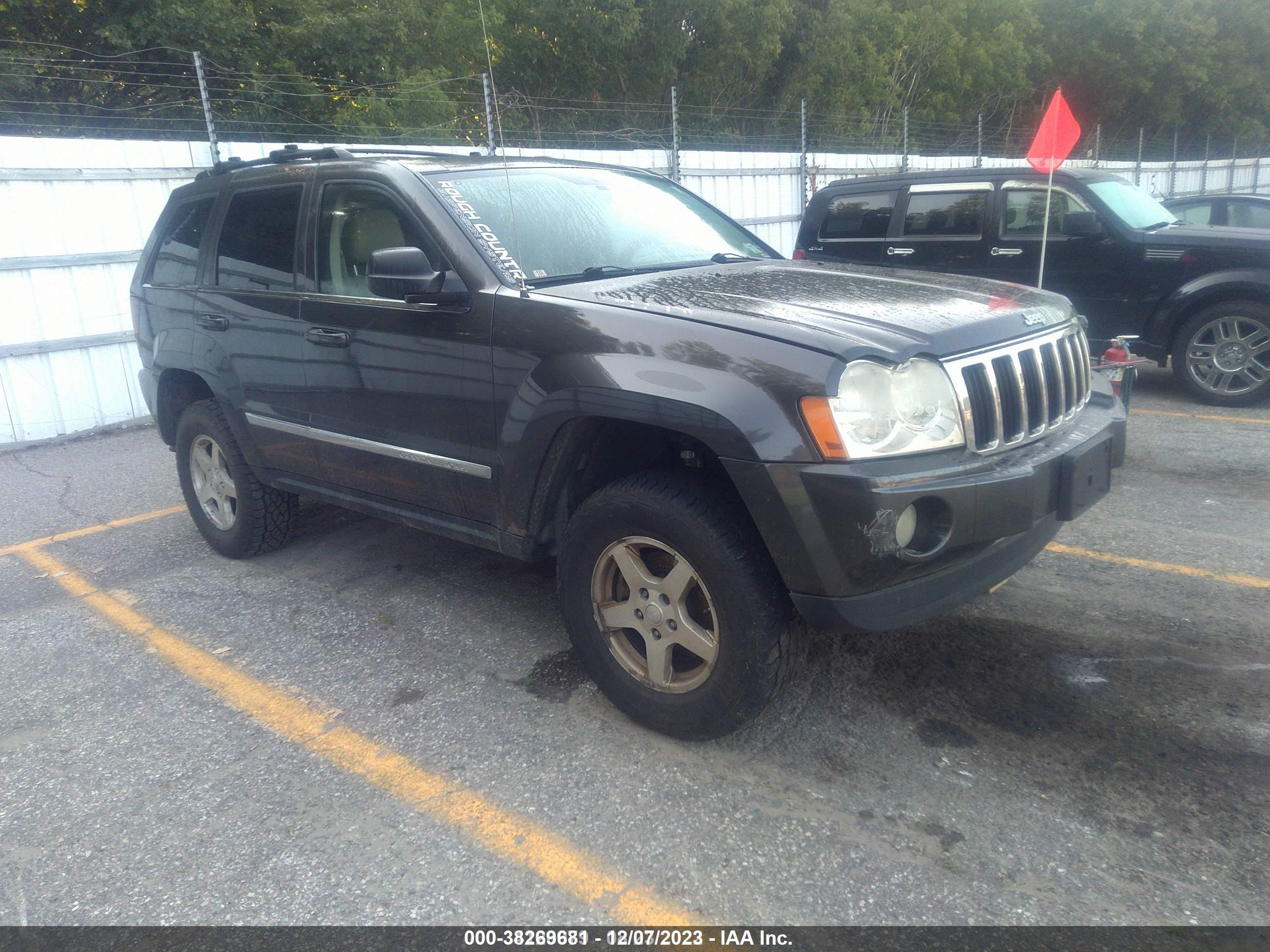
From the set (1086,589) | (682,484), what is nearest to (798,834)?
(682,484)

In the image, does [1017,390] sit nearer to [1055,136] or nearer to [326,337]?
[326,337]

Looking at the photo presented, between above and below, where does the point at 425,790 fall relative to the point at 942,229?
below

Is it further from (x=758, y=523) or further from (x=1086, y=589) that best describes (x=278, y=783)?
(x=1086, y=589)

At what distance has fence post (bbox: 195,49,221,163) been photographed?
27.9ft

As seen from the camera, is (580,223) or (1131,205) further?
(1131,205)

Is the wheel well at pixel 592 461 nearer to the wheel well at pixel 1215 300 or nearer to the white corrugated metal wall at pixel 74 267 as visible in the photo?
the white corrugated metal wall at pixel 74 267

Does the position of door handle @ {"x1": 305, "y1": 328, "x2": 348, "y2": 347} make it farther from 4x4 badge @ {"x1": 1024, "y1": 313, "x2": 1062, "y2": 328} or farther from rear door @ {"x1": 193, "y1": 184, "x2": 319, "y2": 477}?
4x4 badge @ {"x1": 1024, "y1": 313, "x2": 1062, "y2": 328}

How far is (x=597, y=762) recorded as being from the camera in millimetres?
3000

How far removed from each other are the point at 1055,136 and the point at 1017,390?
4114 millimetres

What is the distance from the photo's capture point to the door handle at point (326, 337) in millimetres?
3847

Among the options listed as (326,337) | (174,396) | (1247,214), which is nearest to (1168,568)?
(326,337)

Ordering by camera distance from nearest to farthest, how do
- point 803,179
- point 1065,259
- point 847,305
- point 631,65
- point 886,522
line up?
point 886,522 → point 847,305 → point 1065,259 → point 803,179 → point 631,65

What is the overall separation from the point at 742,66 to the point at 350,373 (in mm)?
23782

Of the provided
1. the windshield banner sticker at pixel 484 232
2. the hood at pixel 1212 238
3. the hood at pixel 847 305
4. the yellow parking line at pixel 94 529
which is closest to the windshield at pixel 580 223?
the windshield banner sticker at pixel 484 232
